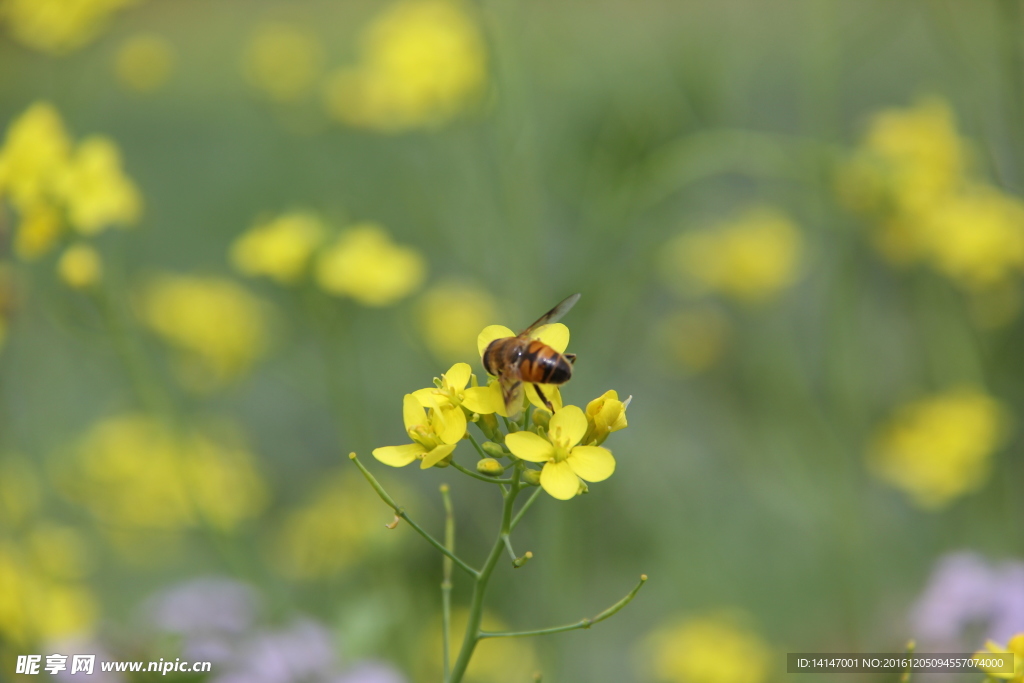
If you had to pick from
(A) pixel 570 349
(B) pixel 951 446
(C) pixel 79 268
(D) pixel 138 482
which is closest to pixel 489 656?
(A) pixel 570 349

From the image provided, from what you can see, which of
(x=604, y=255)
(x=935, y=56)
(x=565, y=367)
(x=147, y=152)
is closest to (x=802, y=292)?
(x=935, y=56)

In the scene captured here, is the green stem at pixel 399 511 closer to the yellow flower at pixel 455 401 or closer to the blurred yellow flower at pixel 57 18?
the yellow flower at pixel 455 401

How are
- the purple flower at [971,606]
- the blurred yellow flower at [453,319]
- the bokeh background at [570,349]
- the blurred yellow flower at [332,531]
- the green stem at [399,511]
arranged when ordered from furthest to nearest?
the blurred yellow flower at [453,319]
the blurred yellow flower at [332,531]
the bokeh background at [570,349]
the purple flower at [971,606]
the green stem at [399,511]

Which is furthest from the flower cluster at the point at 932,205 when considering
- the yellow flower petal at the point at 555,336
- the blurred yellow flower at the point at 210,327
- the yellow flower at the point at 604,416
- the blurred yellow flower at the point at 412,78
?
the blurred yellow flower at the point at 210,327

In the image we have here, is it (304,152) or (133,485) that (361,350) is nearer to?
(304,152)

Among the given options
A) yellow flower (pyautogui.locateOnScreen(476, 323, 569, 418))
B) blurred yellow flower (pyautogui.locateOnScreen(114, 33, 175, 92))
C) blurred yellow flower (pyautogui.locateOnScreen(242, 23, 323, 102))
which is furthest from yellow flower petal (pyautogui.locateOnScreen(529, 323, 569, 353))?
blurred yellow flower (pyautogui.locateOnScreen(242, 23, 323, 102))

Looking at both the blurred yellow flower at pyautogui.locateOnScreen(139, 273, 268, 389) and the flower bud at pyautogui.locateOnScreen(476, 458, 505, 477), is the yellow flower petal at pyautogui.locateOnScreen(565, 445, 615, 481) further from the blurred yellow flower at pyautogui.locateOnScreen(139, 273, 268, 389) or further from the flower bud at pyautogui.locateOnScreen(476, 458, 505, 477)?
the blurred yellow flower at pyautogui.locateOnScreen(139, 273, 268, 389)
